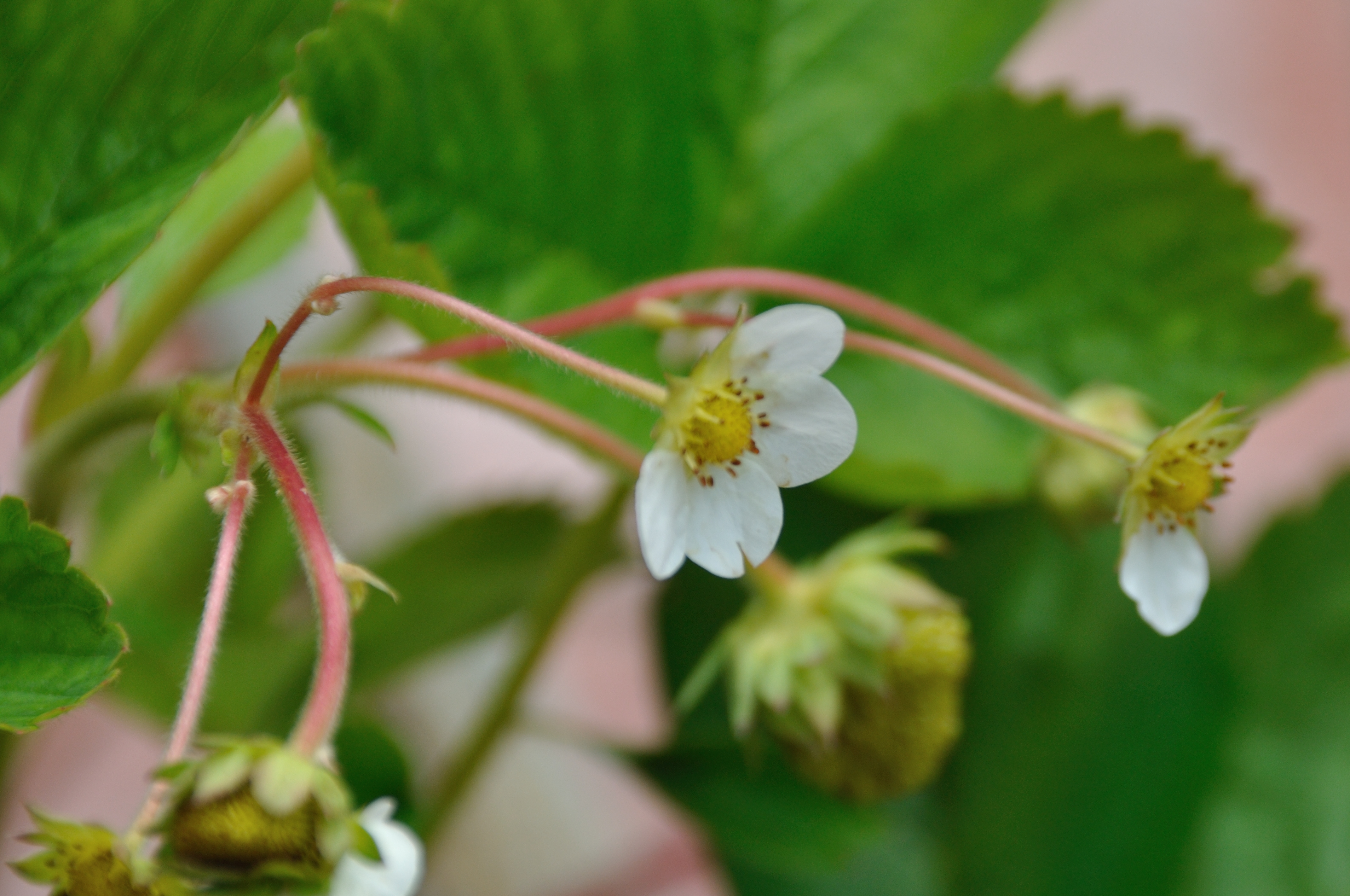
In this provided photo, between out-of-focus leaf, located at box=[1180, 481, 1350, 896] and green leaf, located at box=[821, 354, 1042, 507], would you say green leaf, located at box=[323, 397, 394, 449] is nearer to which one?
green leaf, located at box=[821, 354, 1042, 507]

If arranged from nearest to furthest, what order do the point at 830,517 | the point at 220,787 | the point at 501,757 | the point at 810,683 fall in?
1. the point at 220,787
2. the point at 810,683
3. the point at 830,517
4. the point at 501,757

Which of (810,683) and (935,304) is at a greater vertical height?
(935,304)

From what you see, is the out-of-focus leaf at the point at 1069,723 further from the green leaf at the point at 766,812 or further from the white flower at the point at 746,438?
the white flower at the point at 746,438

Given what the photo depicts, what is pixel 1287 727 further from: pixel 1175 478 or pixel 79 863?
pixel 79 863

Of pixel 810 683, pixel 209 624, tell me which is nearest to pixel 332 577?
pixel 209 624

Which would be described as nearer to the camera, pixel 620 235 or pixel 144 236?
pixel 144 236

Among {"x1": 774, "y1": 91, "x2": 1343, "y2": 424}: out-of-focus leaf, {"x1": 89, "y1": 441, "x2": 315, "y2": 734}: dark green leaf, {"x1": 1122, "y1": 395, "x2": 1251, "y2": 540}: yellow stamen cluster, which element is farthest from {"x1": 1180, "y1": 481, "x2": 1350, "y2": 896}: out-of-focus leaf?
{"x1": 89, "y1": 441, "x2": 315, "y2": 734}: dark green leaf

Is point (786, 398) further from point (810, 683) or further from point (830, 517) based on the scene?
point (830, 517)
